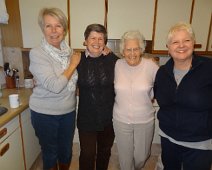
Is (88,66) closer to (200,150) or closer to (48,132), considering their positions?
(48,132)

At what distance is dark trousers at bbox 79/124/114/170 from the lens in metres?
1.56

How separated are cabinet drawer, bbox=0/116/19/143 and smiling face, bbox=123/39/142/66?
3.14 ft

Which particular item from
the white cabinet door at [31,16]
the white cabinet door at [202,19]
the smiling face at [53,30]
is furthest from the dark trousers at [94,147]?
the white cabinet door at [202,19]

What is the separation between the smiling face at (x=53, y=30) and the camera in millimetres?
1362

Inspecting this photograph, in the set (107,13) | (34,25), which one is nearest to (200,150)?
(107,13)

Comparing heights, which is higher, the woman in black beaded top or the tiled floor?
the woman in black beaded top

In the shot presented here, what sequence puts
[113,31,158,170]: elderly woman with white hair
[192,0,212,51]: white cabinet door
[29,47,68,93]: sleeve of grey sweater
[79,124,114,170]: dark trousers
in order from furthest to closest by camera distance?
[192,0,212,51]: white cabinet door
[79,124,114,170]: dark trousers
[113,31,158,170]: elderly woman with white hair
[29,47,68,93]: sleeve of grey sweater

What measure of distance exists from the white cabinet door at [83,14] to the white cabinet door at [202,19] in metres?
0.89

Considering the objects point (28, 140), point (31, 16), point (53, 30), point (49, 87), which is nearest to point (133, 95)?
point (49, 87)

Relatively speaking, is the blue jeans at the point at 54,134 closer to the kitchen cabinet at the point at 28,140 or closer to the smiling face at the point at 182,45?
the kitchen cabinet at the point at 28,140

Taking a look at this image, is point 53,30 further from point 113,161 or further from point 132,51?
point 113,161

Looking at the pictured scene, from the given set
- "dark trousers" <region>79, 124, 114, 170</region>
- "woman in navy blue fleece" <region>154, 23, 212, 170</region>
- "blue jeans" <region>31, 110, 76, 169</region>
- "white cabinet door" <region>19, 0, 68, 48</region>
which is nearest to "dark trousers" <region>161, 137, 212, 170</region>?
"woman in navy blue fleece" <region>154, 23, 212, 170</region>

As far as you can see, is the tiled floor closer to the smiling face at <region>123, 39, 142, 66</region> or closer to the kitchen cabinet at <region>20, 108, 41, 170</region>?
the kitchen cabinet at <region>20, 108, 41, 170</region>

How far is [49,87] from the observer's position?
4.38 feet
